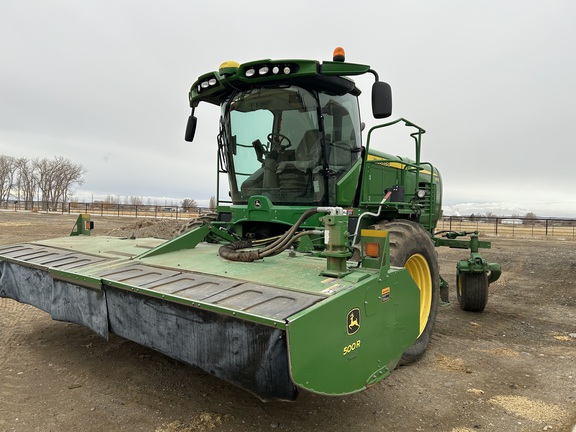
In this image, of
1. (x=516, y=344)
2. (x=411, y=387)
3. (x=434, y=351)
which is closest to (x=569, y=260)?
(x=516, y=344)

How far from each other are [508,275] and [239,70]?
332 inches

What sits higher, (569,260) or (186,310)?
(186,310)

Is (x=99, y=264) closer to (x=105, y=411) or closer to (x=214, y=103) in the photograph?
(x=105, y=411)

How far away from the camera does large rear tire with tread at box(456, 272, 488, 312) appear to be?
20.0 ft

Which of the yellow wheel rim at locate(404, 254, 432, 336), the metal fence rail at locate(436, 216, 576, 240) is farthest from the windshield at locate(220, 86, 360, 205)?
the metal fence rail at locate(436, 216, 576, 240)

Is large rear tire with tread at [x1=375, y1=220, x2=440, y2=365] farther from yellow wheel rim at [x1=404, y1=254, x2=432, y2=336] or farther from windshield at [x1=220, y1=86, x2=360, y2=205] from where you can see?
windshield at [x1=220, y1=86, x2=360, y2=205]

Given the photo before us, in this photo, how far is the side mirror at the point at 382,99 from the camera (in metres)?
3.85

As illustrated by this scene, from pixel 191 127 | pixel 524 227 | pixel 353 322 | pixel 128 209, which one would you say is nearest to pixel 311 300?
pixel 353 322

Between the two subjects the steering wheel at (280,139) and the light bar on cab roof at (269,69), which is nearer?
the light bar on cab roof at (269,69)

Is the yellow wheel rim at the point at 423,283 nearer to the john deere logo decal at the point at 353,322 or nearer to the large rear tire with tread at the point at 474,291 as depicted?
the john deere logo decal at the point at 353,322

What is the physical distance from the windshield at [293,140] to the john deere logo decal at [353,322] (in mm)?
1858

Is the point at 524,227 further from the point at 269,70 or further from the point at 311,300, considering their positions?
the point at 311,300

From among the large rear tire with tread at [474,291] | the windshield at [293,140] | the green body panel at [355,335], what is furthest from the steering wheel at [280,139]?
the large rear tire with tread at [474,291]

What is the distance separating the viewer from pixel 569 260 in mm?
11984
